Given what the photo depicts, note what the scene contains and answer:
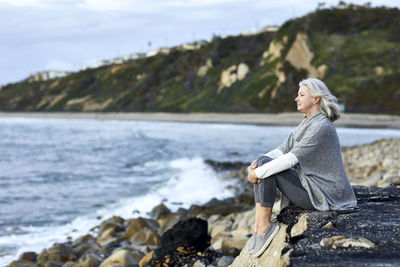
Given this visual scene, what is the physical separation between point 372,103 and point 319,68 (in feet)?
58.2

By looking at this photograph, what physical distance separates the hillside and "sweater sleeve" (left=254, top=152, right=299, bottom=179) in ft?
181

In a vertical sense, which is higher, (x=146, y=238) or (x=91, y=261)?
(x=91, y=261)

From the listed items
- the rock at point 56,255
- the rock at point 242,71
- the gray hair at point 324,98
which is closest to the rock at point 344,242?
the gray hair at point 324,98

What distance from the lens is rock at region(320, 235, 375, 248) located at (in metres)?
3.58

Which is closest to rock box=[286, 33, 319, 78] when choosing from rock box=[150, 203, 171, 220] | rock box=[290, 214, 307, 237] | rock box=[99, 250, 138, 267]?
rock box=[150, 203, 171, 220]

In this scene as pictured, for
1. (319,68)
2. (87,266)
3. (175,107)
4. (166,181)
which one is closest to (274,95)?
(319,68)

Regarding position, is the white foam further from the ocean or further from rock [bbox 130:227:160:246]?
rock [bbox 130:227:160:246]

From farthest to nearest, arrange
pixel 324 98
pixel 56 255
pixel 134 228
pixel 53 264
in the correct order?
pixel 134 228
pixel 56 255
pixel 53 264
pixel 324 98

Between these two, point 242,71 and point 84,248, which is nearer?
point 84,248

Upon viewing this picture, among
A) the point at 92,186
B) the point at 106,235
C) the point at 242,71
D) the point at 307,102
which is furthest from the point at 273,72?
the point at 307,102

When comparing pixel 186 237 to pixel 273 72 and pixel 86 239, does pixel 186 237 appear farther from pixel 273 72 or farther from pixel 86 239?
pixel 273 72

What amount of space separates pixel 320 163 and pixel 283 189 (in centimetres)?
45

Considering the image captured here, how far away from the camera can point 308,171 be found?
14.1 feet

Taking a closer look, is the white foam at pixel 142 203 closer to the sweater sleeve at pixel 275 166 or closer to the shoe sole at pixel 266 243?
the shoe sole at pixel 266 243
